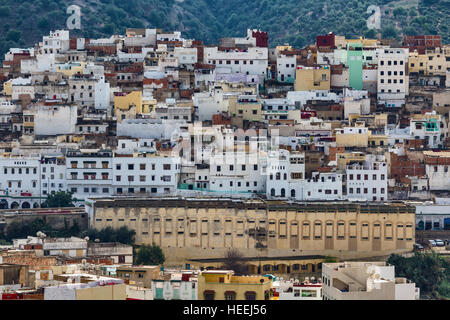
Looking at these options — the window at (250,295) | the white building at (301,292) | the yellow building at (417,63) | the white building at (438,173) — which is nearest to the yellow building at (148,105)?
the white building at (438,173)

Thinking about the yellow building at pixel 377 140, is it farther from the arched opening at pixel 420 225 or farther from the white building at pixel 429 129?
the arched opening at pixel 420 225

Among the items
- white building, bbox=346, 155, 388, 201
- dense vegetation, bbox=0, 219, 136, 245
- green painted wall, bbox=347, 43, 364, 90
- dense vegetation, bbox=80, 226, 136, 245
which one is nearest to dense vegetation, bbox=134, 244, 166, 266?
dense vegetation, bbox=80, 226, 136, 245

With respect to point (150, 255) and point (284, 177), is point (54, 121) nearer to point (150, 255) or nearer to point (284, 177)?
point (284, 177)

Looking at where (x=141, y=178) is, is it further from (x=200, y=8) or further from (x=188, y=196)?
(x=200, y=8)

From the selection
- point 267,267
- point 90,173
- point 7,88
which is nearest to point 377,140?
point 267,267

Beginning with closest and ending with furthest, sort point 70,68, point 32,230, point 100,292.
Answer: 1. point 100,292
2. point 32,230
3. point 70,68
